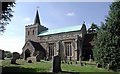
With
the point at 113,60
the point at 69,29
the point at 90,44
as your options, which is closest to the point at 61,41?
the point at 69,29

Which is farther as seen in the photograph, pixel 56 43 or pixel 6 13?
pixel 56 43

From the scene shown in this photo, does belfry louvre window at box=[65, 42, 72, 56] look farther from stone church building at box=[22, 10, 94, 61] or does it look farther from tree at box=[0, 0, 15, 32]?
tree at box=[0, 0, 15, 32]

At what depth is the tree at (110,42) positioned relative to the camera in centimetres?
2877

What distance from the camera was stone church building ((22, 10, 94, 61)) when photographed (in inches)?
1935

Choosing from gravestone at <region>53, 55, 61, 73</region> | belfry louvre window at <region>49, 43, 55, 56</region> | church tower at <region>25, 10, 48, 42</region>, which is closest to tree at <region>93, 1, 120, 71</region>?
gravestone at <region>53, 55, 61, 73</region>

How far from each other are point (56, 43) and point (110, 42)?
2521cm

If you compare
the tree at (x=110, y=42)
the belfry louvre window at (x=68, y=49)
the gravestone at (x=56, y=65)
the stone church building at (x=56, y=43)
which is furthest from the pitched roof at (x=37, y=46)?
the gravestone at (x=56, y=65)

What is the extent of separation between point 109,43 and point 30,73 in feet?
50.1

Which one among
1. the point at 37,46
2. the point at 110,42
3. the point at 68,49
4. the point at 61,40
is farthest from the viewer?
the point at 37,46

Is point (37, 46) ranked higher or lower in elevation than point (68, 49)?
higher

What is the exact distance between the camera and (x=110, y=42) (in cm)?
2992

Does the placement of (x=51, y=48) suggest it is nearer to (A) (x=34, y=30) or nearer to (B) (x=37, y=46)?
(B) (x=37, y=46)

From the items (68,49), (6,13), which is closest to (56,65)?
(6,13)

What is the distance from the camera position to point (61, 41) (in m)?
53.0
